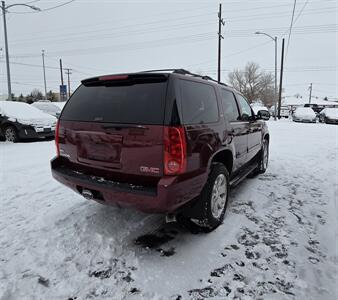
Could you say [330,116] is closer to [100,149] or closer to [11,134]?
[11,134]

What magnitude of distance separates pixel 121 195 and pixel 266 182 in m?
3.59

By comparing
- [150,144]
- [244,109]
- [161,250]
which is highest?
[244,109]

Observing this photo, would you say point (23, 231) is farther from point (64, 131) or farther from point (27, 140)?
point (27, 140)

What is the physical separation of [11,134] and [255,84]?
2029 inches

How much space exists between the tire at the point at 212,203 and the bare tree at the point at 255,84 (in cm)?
5323

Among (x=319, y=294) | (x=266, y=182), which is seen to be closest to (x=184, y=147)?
(x=319, y=294)

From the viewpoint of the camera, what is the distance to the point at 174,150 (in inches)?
99.0

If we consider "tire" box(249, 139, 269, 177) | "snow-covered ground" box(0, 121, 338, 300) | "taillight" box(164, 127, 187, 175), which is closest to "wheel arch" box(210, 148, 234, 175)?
"snow-covered ground" box(0, 121, 338, 300)

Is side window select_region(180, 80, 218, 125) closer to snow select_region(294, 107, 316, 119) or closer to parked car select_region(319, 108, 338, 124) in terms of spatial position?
snow select_region(294, 107, 316, 119)

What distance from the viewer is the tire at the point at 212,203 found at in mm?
3020

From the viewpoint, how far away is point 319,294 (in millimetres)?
2322

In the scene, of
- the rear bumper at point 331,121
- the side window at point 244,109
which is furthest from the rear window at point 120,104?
the rear bumper at point 331,121

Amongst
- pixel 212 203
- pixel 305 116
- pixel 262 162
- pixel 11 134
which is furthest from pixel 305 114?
pixel 212 203

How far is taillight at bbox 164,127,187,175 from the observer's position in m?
2.49
